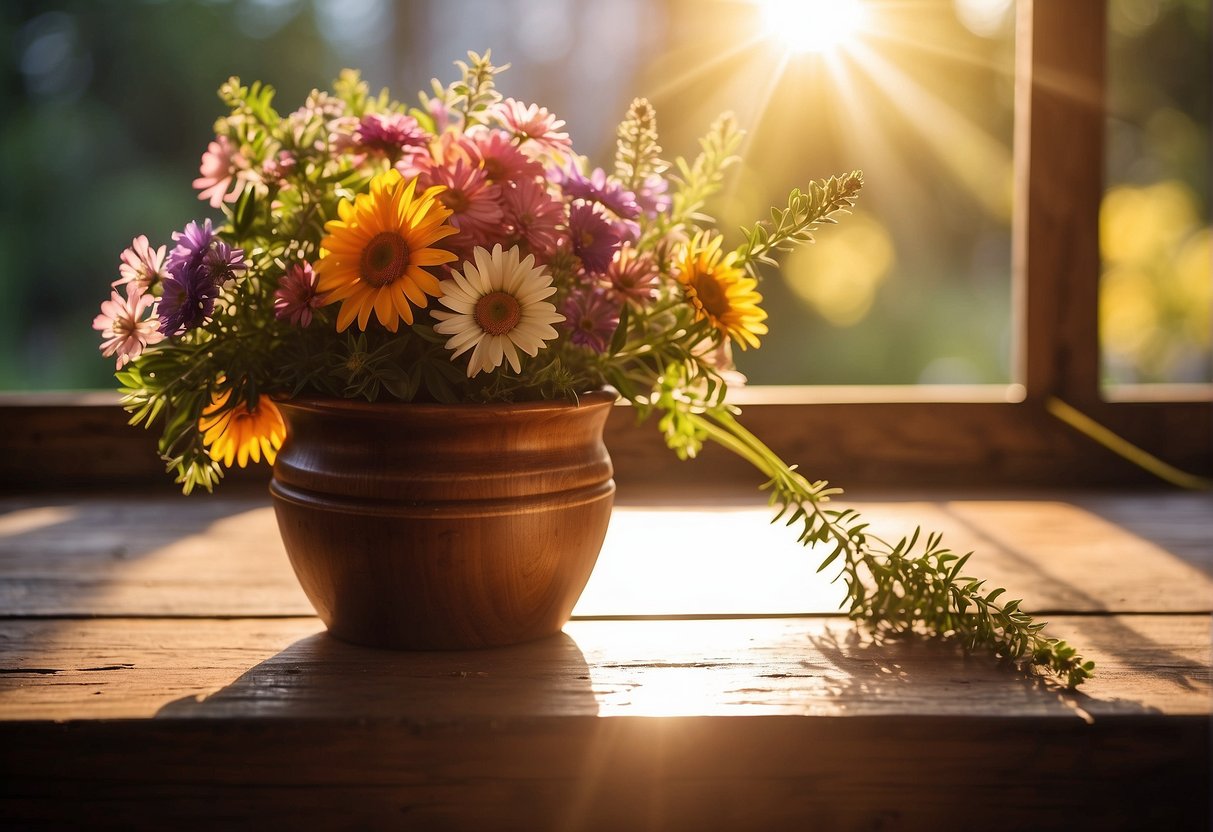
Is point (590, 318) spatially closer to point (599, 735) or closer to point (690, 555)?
point (599, 735)

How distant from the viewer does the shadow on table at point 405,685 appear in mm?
679

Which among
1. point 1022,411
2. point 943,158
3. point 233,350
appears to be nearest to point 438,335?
point 233,350

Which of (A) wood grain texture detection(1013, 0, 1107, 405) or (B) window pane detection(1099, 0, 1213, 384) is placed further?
(B) window pane detection(1099, 0, 1213, 384)

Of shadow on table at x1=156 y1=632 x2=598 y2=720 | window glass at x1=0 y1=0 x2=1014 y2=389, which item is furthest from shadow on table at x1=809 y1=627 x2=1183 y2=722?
window glass at x1=0 y1=0 x2=1014 y2=389

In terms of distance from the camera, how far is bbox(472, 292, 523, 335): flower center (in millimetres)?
683

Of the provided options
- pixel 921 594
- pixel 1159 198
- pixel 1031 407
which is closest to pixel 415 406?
pixel 921 594

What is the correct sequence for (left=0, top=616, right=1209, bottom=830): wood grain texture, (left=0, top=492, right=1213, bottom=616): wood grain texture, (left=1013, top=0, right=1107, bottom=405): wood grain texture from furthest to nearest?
(left=1013, top=0, right=1107, bottom=405): wood grain texture
(left=0, top=492, right=1213, bottom=616): wood grain texture
(left=0, top=616, right=1209, bottom=830): wood grain texture

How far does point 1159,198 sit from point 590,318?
9.48 meters

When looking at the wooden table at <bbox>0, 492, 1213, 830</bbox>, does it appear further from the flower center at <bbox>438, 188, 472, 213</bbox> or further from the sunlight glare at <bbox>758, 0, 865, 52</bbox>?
the sunlight glare at <bbox>758, 0, 865, 52</bbox>

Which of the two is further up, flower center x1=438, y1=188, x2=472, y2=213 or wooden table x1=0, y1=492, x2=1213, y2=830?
flower center x1=438, y1=188, x2=472, y2=213

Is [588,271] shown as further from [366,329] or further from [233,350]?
[233,350]

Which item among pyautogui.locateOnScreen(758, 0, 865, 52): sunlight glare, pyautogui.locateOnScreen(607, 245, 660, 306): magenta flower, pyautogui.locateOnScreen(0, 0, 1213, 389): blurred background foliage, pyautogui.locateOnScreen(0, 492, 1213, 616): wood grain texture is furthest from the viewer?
pyautogui.locateOnScreen(0, 0, 1213, 389): blurred background foliage

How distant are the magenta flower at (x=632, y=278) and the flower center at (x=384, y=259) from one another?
170 mm

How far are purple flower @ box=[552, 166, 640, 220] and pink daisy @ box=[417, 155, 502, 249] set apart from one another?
0.07 metres
